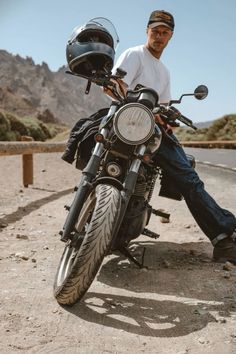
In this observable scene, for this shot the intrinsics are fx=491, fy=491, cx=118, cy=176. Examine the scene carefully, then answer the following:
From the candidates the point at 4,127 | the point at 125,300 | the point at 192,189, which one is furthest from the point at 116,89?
the point at 4,127

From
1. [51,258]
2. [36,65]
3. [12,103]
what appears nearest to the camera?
[51,258]

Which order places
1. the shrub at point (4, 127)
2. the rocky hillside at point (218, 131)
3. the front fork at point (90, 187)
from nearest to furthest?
the front fork at point (90, 187), the shrub at point (4, 127), the rocky hillside at point (218, 131)

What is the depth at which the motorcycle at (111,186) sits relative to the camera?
9.49 ft

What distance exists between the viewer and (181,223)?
19.6ft

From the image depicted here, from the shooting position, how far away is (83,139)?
12.5 ft

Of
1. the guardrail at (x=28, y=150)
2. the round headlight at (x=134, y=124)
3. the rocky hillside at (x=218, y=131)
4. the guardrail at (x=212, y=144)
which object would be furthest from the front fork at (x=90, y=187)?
the rocky hillside at (x=218, y=131)

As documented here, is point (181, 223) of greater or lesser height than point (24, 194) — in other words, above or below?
above

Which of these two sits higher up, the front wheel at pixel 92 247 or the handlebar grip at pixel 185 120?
the handlebar grip at pixel 185 120

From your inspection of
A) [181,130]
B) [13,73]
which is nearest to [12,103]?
[13,73]

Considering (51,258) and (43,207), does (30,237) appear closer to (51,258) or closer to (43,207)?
(51,258)

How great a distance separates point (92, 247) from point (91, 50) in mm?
1484

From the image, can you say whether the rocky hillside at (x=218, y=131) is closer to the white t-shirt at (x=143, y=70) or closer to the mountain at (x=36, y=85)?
the white t-shirt at (x=143, y=70)

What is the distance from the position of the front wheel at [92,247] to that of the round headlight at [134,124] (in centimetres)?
37

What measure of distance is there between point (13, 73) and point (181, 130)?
510 ft
